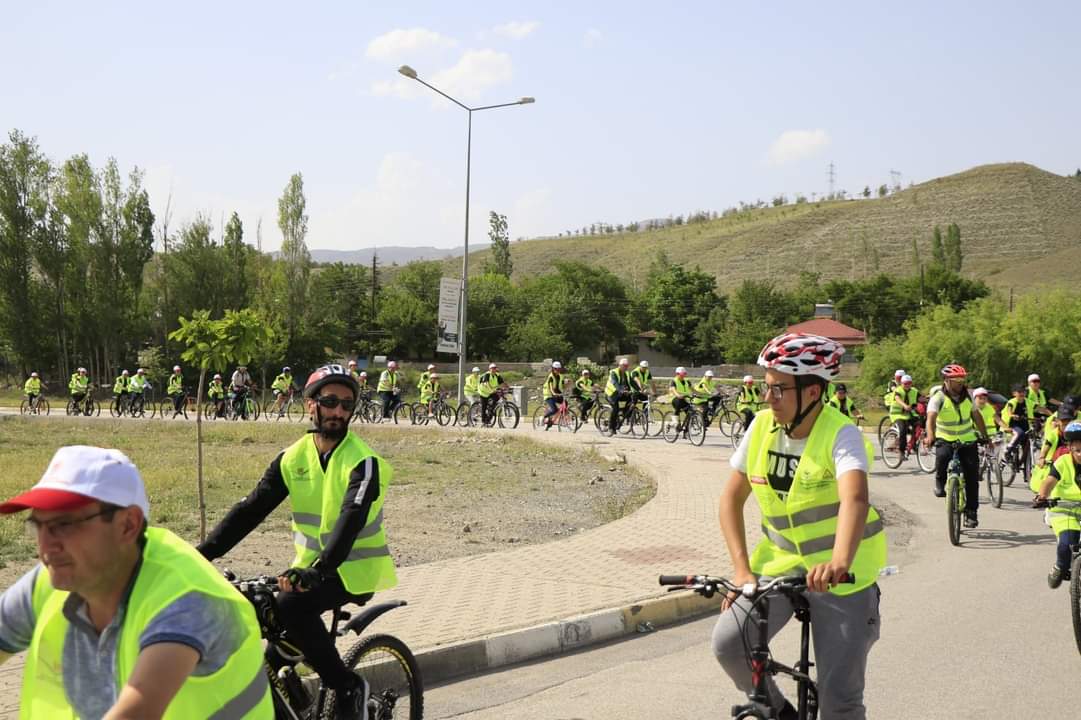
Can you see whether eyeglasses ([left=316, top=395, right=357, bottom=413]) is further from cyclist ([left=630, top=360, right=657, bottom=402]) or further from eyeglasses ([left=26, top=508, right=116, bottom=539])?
cyclist ([left=630, top=360, right=657, bottom=402])

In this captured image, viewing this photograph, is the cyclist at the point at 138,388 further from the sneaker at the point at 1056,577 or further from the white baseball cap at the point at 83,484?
the white baseball cap at the point at 83,484

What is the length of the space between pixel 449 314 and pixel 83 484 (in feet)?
107

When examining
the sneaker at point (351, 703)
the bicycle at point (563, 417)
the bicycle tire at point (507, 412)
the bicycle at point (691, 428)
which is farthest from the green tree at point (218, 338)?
the bicycle tire at point (507, 412)

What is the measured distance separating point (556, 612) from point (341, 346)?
67145mm

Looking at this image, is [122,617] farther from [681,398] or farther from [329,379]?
[681,398]

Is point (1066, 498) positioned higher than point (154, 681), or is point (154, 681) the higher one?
point (154, 681)

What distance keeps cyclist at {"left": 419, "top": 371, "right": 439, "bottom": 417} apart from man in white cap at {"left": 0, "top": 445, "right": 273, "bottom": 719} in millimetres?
29338

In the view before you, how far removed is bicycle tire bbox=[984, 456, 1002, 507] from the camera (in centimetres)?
1454

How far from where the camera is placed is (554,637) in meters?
7.12

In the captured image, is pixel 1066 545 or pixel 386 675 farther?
pixel 1066 545

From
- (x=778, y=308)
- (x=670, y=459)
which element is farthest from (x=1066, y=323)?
(x=778, y=308)

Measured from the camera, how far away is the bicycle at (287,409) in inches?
1408

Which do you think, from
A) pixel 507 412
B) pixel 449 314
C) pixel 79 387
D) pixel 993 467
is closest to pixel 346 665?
pixel 993 467

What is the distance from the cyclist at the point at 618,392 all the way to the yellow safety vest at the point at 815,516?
70.7ft
